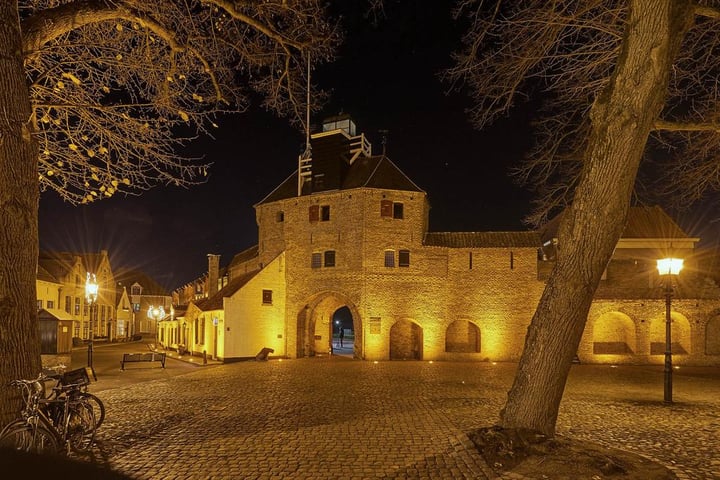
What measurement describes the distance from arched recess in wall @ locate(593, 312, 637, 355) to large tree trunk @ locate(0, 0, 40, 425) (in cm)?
2648

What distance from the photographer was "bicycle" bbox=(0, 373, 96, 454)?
6.46 m

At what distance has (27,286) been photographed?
280 inches

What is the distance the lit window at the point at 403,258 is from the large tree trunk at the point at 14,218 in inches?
833

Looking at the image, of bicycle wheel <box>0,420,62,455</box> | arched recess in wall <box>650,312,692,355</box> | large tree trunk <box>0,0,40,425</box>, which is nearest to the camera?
bicycle wheel <box>0,420,62,455</box>

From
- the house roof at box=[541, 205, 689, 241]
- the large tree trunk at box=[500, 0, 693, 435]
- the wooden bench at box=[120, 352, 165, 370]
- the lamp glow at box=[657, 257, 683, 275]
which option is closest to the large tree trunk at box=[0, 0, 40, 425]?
the large tree trunk at box=[500, 0, 693, 435]

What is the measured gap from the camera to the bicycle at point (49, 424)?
646 centimetres

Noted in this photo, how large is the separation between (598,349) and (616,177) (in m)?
23.2

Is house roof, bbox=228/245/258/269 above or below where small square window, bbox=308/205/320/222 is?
below

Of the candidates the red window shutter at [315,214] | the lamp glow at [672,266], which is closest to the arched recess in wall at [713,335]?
the lamp glow at [672,266]

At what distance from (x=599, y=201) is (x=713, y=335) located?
24.7 metres

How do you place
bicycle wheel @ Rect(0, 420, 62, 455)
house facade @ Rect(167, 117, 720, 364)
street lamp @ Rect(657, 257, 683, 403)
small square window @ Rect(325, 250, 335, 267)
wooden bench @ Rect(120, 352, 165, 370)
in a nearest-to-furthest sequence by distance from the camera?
bicycle wheel @ Rect(0, 420, 62, 455), street lamp @ Rect(657, 257, 683, 403), wooden bench @ Rect(120, 352, 165, 370), house facade @ Rect(167, 117, 720, 364), small square window @ Rect(325, 250, 335, 267)

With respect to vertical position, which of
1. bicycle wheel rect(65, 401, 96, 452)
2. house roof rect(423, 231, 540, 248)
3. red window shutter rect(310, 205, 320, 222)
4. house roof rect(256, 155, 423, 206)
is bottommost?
bicycle wheel rect(65, 401, 96, 452)

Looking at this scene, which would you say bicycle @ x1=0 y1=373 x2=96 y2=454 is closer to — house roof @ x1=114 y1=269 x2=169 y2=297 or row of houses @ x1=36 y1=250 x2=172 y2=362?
row of houses @ x1=36 y1=250 x2=172 y2=362

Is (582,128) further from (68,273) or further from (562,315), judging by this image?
(68,273)
